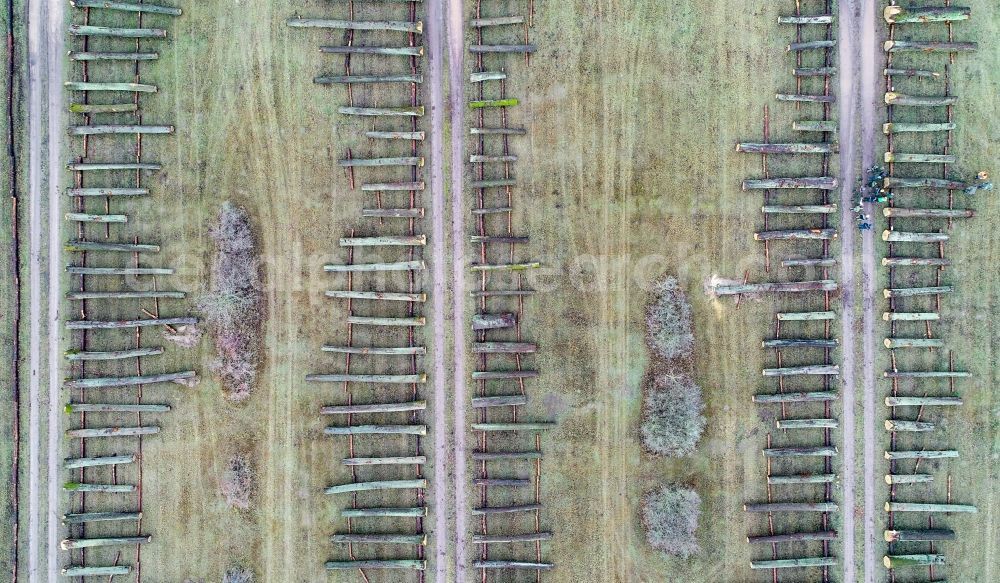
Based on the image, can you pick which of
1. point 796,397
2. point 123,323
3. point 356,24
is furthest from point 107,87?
point 796,397

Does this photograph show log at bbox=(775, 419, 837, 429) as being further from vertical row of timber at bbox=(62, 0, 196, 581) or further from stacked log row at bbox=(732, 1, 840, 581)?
vertical row of timber at bbox=(62, 0, 196, 581)

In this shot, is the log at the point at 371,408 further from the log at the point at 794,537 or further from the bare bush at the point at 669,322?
the log at the point at 794,537

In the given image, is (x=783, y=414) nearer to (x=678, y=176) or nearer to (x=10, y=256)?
(x=678, y=176)

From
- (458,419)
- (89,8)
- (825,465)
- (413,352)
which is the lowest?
(825,465)

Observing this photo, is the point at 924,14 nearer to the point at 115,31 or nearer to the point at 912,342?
the point at 912,342

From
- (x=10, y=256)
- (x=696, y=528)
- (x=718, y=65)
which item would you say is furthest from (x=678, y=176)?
(x=10, y=256)
